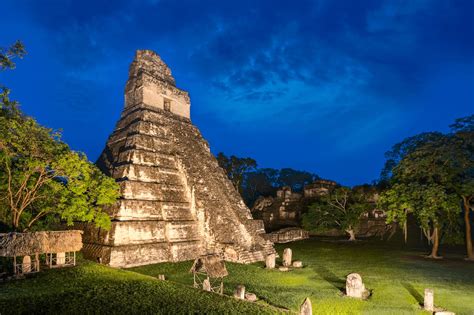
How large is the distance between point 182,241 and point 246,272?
4214 millimetres

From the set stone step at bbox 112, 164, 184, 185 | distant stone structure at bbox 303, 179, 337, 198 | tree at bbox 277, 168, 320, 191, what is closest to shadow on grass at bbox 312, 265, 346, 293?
stone step at bbox 112, 164, 184, 185

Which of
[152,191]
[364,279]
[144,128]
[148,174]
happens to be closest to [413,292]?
[364,279]

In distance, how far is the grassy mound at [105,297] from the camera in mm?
8102

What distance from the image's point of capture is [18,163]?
14.2 m

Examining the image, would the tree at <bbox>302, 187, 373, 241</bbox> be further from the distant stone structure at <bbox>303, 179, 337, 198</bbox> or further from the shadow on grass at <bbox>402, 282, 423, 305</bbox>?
the shadow on grass at <bbox>402, 282, 423, 305</bbox>

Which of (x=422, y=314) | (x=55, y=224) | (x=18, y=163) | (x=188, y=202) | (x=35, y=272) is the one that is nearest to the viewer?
(x=422, y=314)

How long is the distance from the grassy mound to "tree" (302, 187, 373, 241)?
22.4m

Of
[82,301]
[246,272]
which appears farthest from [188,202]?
[82,301]

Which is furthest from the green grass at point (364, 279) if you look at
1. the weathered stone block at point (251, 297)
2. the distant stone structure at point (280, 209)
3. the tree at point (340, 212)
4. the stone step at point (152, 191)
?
the distant stone structure at point (280, 209)

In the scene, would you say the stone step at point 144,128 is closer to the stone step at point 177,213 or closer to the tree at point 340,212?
the stone step at point 177,213

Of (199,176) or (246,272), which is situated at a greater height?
(199,176)

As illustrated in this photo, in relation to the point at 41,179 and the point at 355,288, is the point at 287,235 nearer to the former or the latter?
the point at 355,288

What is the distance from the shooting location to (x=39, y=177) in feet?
46.6

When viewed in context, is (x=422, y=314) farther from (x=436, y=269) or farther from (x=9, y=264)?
(x=9, y=264)
